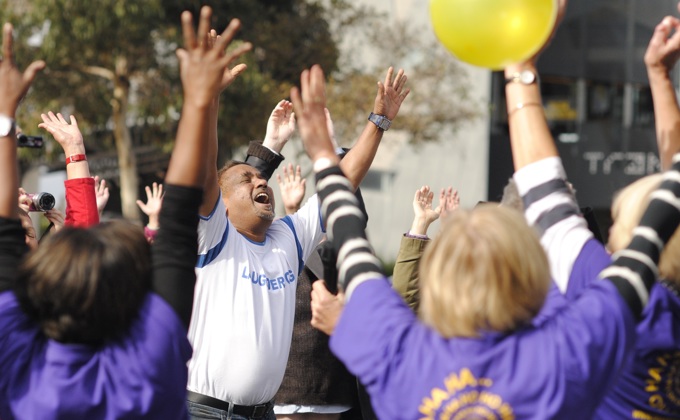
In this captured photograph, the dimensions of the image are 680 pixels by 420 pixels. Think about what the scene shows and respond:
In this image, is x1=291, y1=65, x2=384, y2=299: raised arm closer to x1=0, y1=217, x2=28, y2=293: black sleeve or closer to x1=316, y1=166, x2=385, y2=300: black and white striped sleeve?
x1=316, y1=166, x2=385, y2=300: black and white striped sleeve

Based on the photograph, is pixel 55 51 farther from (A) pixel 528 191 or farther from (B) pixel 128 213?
(A) pixel 528 191

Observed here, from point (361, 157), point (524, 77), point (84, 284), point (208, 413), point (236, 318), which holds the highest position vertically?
point (524, 77)

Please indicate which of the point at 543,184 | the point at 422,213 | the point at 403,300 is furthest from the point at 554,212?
the point at 422,213

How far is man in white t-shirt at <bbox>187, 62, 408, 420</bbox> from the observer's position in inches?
147

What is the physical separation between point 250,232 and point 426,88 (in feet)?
61.2

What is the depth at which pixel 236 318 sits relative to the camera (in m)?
3.79

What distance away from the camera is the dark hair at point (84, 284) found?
233 centimetres

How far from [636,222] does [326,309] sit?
37.4 inches

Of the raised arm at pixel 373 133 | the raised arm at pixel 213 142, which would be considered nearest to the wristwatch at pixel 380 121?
the raised arm at pixel 373 133

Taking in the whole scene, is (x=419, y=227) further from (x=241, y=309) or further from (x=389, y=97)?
(x=241, y=309)

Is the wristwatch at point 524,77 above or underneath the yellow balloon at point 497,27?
underneath

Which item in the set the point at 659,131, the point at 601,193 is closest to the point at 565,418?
the point at 659,131

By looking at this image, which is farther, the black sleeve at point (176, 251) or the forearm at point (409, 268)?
the forearm at point (409, 268)

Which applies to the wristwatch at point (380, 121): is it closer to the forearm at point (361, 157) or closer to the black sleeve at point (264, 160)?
the forearm at point (361, 157)
